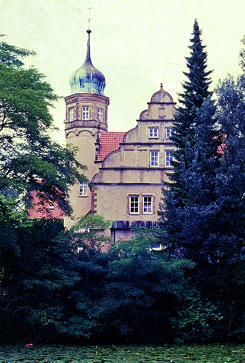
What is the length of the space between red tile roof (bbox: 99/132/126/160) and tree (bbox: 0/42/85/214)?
1713 centimetres

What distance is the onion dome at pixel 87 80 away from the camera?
160ft

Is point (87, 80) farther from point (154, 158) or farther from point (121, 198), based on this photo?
point (121, 198)

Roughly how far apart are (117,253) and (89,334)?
3.57 metres

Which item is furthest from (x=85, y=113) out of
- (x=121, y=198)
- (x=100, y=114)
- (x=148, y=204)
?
(x=148, y=204)

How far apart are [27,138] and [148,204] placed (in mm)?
15280

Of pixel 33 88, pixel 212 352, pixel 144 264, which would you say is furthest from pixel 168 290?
pixel 33 88

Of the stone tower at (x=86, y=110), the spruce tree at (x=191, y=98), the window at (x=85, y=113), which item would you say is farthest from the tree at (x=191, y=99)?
the window at (x=85, y=113)

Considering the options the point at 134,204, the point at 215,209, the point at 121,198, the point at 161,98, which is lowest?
the point at 215,209

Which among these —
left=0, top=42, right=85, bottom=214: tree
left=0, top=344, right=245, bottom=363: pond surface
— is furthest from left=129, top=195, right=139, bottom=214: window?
left=0, top=344, right=245, bottom=363: pond surface

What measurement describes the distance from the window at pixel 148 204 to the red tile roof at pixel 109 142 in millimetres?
→ 5622

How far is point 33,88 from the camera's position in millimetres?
21281

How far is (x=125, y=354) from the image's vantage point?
16.9 metres

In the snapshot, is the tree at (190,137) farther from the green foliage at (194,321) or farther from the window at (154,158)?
the window at (154,158)

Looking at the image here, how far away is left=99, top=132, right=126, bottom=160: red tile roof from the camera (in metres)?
39.4
